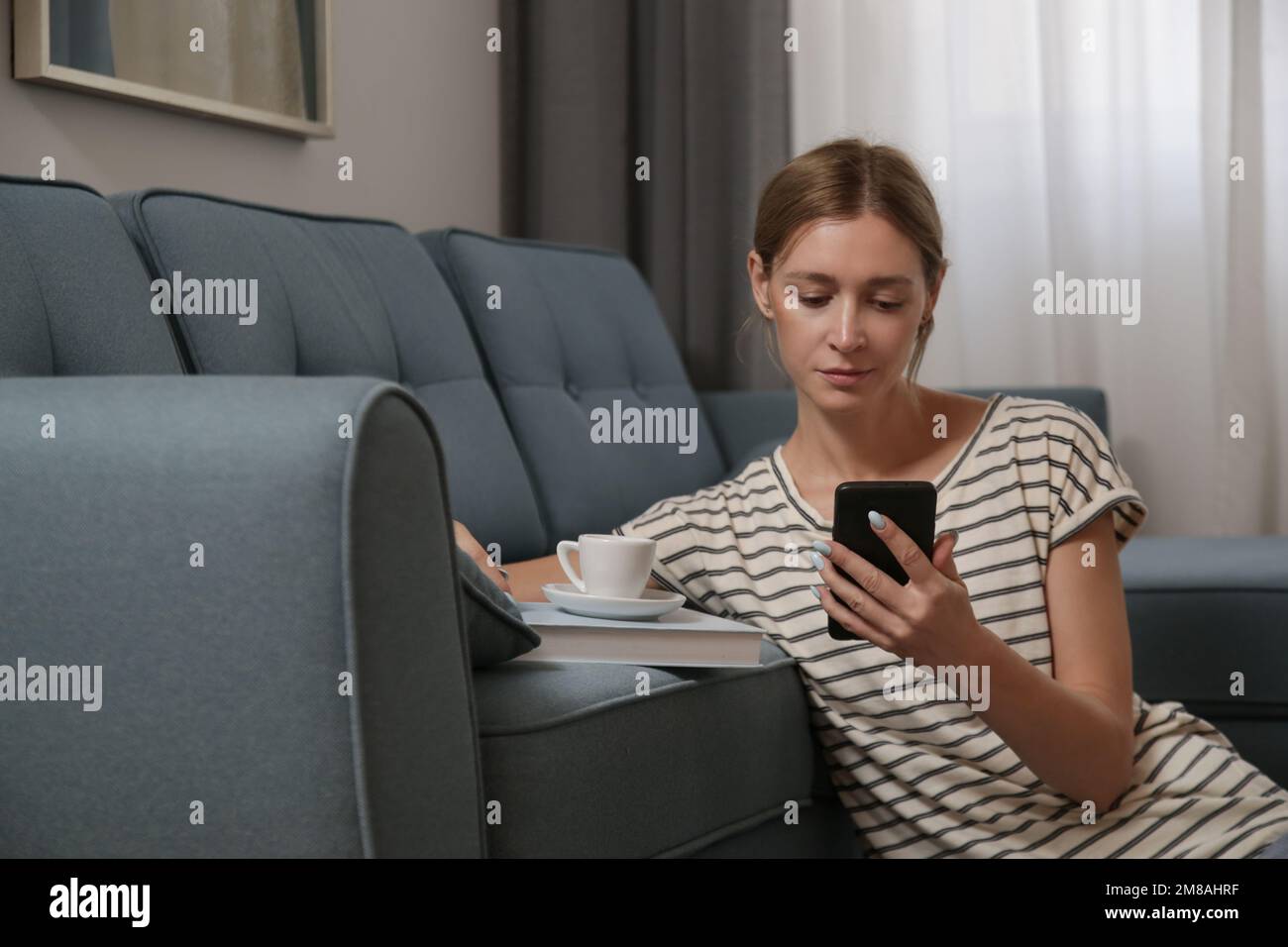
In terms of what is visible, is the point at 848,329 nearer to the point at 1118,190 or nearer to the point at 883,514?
the point at 883,514

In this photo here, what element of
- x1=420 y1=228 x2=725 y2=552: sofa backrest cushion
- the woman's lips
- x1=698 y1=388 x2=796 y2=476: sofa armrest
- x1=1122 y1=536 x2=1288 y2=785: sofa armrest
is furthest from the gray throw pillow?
x1=698 y1=388 x2=796 y2=476: sofa armrest

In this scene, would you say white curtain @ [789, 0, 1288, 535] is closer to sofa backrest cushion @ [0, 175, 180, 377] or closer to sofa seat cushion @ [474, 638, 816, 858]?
sofa seat cushion @ [474, 638, 816, 858]

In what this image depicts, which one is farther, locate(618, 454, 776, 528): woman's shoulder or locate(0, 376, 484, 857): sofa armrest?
locate(618, 454, 776, 528): woman's shoulder

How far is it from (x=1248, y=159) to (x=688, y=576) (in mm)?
1818

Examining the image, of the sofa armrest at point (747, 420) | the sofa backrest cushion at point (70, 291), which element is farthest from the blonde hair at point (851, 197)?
the sofa armrest at point (747, 420)

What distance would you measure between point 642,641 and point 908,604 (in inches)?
8.8

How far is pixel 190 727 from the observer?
86 centimetres

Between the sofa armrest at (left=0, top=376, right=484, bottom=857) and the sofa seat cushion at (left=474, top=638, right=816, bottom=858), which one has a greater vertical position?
the sofa armrest at (left=0, top=376, right=484, bottom=857)

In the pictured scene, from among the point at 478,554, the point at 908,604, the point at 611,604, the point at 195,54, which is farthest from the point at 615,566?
the point at 195,54

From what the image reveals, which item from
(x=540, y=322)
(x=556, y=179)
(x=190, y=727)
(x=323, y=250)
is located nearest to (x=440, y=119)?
(x=556, y=179)

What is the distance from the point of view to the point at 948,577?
3.59ft

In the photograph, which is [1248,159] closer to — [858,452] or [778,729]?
[858,452]

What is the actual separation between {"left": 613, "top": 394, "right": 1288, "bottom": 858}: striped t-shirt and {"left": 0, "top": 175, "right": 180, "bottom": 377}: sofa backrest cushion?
569mm

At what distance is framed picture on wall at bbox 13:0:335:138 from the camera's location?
174 centimetres
